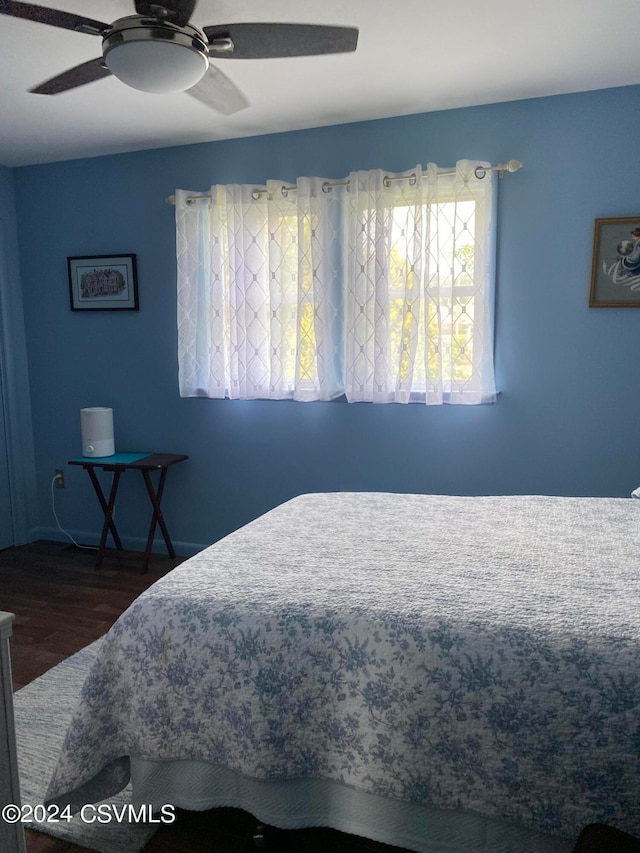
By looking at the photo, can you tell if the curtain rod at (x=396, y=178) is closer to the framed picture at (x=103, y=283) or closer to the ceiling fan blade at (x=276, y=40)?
the framed picture at (x=103, y=283)

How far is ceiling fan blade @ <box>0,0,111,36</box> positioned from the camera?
156cm

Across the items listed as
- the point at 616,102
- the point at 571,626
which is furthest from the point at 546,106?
the point at 571,626

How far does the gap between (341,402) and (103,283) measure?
5.58 ft

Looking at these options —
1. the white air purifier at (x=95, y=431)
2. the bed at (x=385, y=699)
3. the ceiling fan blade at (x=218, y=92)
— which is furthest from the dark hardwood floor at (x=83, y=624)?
the ceiling fan blade at (x=218, y=92)

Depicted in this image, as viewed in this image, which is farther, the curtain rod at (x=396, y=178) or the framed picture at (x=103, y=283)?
the framed picture at (x=103, y=283)

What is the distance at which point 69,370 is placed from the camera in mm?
3938

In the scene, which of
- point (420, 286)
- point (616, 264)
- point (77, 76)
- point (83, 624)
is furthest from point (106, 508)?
point (616, 264)

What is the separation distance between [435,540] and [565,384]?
4.86 feet

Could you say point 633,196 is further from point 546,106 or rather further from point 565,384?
point 565,384

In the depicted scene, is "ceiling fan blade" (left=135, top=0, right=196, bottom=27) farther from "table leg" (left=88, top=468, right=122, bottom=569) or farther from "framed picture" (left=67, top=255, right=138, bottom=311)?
"table leg" (left=88, top=468, right=122, bottom=569)

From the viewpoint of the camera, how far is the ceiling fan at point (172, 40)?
1615 millimetres

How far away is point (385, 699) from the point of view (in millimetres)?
1299

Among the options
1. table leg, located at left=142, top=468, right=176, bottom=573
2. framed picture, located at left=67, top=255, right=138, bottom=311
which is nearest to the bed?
table leg, located at left=142, top=468, right=176, bottom=573

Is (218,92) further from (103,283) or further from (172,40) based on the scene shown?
(103,283)
